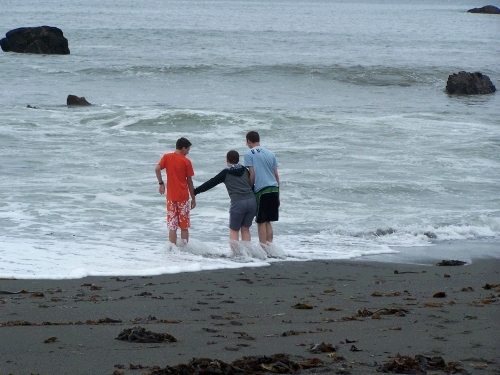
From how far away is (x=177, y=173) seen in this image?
9508mm

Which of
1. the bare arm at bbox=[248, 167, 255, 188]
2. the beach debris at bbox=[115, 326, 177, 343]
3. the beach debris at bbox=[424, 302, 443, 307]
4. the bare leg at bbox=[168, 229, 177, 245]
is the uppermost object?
the bare arm at bbox=[248, 167, 255, 188]

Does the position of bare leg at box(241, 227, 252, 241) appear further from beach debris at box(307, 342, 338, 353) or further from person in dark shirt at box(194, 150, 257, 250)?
beach debris at box(307, 342, 338, 353)

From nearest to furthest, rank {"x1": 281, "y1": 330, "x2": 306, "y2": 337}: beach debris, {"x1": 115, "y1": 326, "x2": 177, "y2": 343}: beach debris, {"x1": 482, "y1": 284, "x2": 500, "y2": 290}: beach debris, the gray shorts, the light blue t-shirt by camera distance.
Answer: {"x1": 115, "y1": 326, "x2": 177, "y2": 343}: beach debris < {"x1": 281, "y1": 330, "x2": 306, "y2": 337}: beach debris < {"x1": 482, "y1": 284, "x2": 500, "y2": 290}: beach debris < the gray shorts < the light blue t-shirt

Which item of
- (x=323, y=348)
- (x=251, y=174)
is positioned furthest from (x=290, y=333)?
(x=251, y=174)

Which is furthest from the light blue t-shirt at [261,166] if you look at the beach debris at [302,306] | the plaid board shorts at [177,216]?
the beach debris at [302,306]

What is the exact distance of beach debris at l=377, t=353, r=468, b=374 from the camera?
4645mm

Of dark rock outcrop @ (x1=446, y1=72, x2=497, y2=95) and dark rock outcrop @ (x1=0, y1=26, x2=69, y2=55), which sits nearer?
dark rock outcrop @ (x1=446, y1=72, x2=497, y2=95)

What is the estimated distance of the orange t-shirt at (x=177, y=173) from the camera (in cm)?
949

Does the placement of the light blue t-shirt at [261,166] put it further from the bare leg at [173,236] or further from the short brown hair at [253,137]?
the bare leg at [173,236]

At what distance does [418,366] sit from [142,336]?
1.80m

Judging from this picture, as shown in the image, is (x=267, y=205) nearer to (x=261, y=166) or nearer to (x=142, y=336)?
(x=261, y=166)

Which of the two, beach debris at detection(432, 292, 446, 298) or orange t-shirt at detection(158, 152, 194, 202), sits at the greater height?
orange t-shirt at detection(158, 152, 194, 202)

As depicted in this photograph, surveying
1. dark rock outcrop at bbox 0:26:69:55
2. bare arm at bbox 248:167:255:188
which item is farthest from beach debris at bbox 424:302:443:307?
dark rock outcrop at bbox 0:26:69:55

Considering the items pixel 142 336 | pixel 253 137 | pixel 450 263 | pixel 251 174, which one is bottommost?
pixel 450 263
